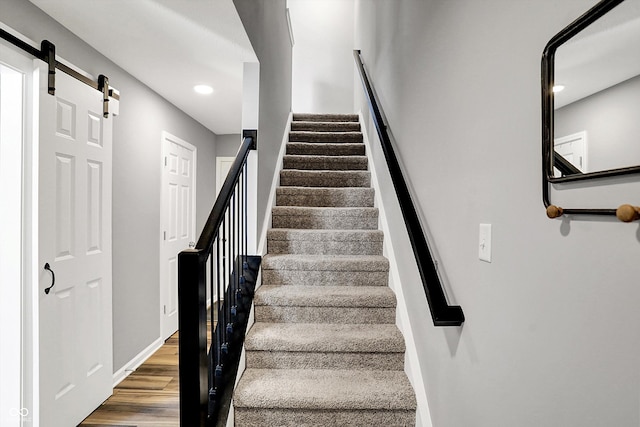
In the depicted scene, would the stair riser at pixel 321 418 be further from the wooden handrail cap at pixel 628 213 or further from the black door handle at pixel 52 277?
the wooden handrail cap at pixel 628 213

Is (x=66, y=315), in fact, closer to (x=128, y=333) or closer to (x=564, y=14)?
(x=128, y=333)

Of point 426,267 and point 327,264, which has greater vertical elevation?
point 426,267

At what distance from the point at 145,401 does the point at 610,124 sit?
9.04ft

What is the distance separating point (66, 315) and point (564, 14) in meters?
2.52

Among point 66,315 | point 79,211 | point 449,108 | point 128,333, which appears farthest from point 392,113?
point 128,333

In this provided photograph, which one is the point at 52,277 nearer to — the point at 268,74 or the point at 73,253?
the point at 73,253

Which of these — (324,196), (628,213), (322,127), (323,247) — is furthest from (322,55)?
(628,213)

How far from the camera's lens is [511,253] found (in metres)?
0.88

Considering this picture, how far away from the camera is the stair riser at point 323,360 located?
176cm

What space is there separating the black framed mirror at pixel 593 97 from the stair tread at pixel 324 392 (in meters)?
1.19

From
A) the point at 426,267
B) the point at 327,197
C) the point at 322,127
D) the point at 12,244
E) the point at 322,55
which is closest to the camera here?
the point at 426,267

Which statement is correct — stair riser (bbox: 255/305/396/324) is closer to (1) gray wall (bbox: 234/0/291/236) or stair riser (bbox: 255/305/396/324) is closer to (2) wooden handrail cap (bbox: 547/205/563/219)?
(1) gray wall (bbox: 234/0/291/236)

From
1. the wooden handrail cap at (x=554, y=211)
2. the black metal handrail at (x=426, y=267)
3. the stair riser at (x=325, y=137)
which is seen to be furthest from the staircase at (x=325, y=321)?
the wooden handrail cap at (x=554, y=211)

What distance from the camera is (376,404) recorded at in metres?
1.53
